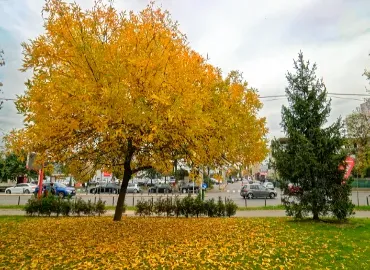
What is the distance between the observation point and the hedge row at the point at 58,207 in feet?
52.2

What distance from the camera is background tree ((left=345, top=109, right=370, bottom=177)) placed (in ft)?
85.7

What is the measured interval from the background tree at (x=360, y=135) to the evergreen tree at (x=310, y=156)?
11.3 m

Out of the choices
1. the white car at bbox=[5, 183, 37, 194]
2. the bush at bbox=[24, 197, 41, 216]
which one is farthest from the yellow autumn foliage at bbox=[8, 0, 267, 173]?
the white car at bbox=[5, 183, 37, 194]

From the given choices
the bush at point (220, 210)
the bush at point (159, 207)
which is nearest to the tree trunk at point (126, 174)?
the bush at point (159, 207)

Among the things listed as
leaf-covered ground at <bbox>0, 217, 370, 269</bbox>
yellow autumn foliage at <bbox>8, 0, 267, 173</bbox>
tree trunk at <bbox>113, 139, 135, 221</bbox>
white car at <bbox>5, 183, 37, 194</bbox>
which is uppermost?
yellow autumn foliage at <bbox>8, 0, 267, 173</bbox>

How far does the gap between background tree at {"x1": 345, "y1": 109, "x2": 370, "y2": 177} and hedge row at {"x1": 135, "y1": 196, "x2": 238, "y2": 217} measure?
520 inches

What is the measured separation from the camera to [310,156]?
1304 centimetres

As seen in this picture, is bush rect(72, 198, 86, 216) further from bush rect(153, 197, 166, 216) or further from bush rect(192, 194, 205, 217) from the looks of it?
bush rect(192, 194, 205, 217)

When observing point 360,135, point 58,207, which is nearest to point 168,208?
point 58,207

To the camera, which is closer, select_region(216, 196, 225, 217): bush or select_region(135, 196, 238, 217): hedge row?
select_region(135, 196, 238, 217): hedge row

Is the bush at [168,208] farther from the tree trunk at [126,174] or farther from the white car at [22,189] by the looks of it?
the white car at [22,189]

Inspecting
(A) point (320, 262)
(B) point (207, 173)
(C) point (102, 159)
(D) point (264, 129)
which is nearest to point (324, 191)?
(D) point (264, 129)

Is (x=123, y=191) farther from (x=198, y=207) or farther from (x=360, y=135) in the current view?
(x=360, y=135)

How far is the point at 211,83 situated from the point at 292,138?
247 inches
